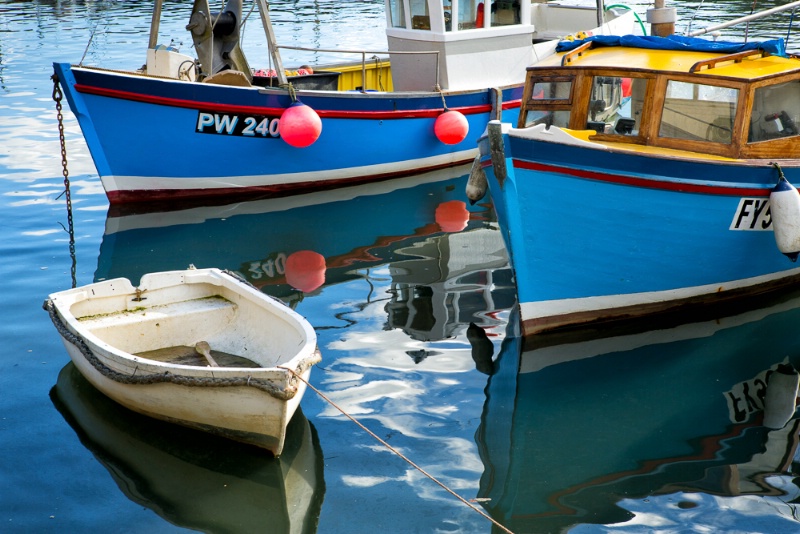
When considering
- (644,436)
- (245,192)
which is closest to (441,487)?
(644,436)

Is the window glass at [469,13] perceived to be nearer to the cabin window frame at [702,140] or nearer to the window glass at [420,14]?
the window glass at [420,14]

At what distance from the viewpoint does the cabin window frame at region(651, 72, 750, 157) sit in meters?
7.46

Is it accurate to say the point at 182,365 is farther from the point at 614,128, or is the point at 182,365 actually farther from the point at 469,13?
the point at 469,13

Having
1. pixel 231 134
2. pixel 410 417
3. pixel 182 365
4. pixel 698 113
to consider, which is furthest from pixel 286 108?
pixel 182 365

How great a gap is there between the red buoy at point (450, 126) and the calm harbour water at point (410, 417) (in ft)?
6.22

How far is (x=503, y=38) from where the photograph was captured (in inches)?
507

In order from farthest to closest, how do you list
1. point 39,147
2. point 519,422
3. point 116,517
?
point 39,147, point 519,422, point 116,517

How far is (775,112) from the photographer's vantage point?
780 cm

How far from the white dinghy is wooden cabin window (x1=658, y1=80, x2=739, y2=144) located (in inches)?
143

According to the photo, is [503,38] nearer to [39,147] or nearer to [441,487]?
[39,147]

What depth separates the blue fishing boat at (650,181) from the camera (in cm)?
719

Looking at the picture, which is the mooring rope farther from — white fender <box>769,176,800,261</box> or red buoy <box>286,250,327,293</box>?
white fender <box>769,176,800,261</box>

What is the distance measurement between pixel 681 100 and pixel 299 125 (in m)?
5.01

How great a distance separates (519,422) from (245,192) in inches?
260
